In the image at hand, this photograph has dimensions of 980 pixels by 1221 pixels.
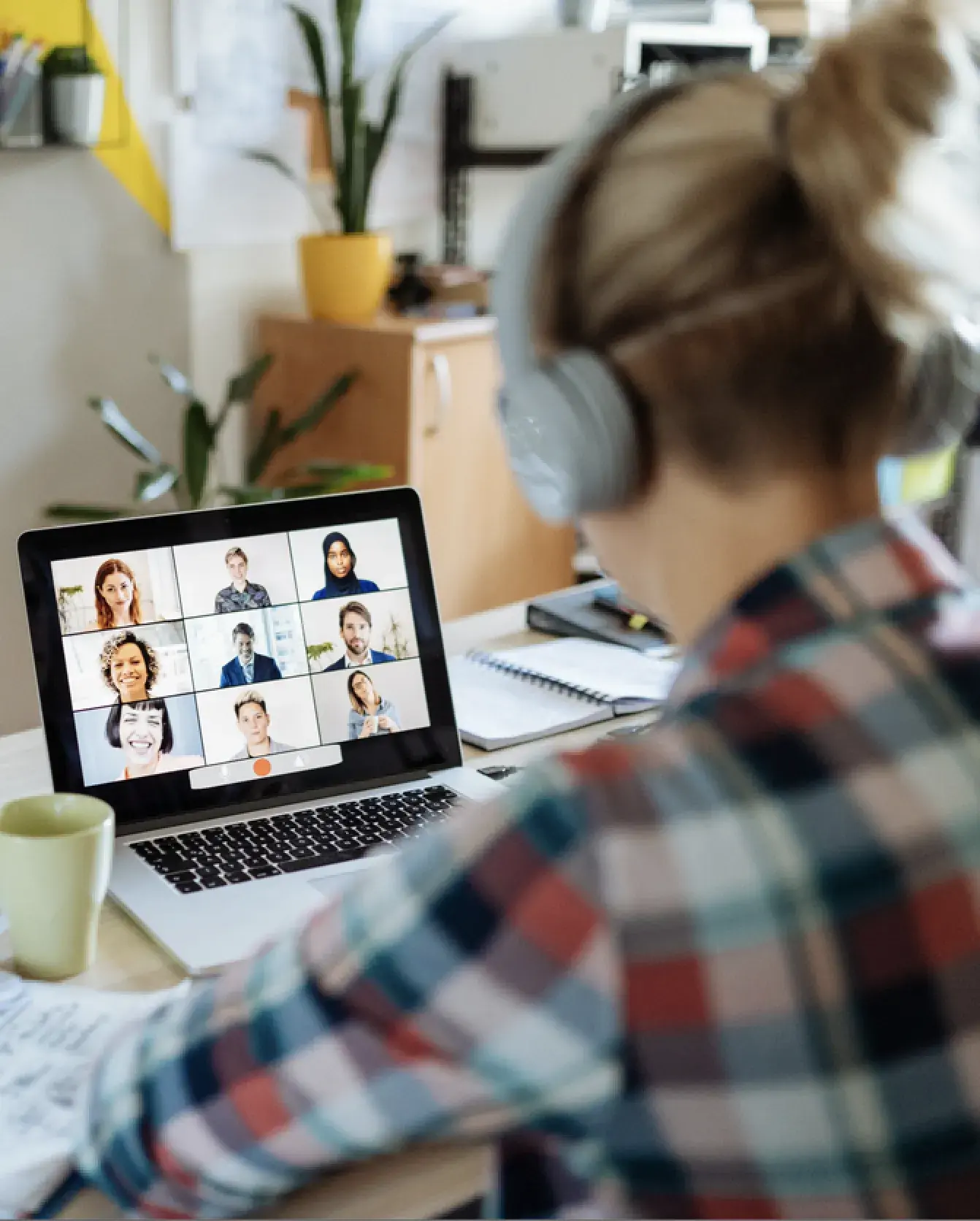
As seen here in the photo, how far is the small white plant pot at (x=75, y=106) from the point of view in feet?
8.90

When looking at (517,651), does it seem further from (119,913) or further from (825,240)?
(825,240)

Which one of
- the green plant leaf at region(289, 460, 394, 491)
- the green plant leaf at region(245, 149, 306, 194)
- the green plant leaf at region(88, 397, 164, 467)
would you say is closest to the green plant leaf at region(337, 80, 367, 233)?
the green plant leaf at region(245, 149, 306, 194)

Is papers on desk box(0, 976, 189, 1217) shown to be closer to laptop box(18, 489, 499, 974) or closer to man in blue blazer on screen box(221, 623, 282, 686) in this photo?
laptop box(18, 489, 499, 974)

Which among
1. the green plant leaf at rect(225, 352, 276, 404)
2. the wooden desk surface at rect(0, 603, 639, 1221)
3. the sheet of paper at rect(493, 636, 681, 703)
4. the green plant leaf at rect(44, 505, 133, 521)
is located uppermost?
the green plant leaf at rect(225, 352, 276, 404)

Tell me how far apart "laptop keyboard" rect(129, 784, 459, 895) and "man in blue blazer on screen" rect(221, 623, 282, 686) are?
0.12 m

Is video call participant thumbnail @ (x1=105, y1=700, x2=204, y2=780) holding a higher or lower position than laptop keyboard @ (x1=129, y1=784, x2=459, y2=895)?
higher

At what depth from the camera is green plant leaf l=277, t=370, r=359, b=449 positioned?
302 cm

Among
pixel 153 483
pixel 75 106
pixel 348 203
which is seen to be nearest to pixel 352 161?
pixel 348 203

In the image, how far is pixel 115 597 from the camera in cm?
124

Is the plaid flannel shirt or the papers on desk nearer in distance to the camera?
the plaid flannel shirt

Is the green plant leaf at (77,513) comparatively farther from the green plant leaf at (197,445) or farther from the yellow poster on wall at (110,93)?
the yellow poster on wall at (110,93)

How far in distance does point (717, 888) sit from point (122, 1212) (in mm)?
427

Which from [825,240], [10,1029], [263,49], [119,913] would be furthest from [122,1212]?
[263,49]

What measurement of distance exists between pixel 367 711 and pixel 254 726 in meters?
0.11
